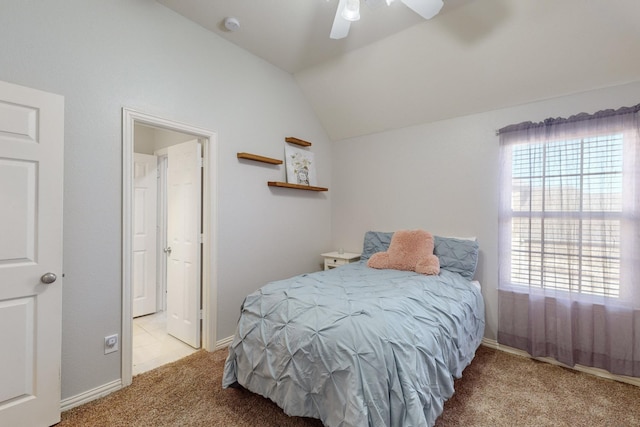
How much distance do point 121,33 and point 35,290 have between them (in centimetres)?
179

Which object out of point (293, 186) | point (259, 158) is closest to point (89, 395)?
point (259, 158)

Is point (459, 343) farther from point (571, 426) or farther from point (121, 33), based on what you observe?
point (121, 33)

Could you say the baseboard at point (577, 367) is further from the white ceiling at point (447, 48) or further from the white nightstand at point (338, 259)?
the white ceiling at point (447, 48)

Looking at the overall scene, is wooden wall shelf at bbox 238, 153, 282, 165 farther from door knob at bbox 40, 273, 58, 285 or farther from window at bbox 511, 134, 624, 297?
window at bbox 511, 134, 624, 297

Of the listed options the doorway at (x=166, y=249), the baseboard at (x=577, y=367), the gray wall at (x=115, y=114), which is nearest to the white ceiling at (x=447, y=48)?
the gray wall at (x=115, y=114)

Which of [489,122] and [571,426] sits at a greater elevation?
[489,122]

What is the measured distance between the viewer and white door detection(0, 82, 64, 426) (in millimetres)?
1587

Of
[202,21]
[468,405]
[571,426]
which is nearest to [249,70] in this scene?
[202,21]

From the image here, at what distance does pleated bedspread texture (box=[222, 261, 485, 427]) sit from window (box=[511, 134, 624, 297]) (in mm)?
949

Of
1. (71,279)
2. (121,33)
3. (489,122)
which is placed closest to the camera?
(71,279)

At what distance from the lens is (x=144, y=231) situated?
12.1 ft

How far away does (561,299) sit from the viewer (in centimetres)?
248

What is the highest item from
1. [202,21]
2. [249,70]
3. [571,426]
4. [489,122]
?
Result: [202,21]

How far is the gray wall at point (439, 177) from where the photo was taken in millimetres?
2744
